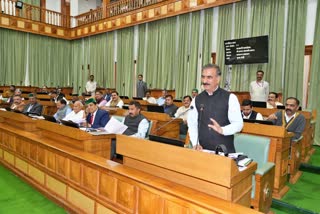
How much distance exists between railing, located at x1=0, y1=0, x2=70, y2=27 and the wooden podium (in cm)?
1094

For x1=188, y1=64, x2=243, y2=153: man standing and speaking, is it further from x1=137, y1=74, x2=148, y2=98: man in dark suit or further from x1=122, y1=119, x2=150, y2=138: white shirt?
x1=137, y1=74, x2=148, y2=98: man in dark suit

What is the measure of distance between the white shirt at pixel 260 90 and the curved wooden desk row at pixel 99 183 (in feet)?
15.7

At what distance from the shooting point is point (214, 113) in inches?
86.5

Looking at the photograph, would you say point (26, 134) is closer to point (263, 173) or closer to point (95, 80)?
point (263, 173)

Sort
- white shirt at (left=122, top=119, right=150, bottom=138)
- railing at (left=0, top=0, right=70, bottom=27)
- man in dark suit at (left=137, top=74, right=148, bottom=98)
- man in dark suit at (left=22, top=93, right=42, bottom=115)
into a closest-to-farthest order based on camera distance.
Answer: white shirt at (left=122, top=119, right=150, bottom=138) → man in dark suit at (left=22, top=93, right=42, bottom=115) → man in dark suit at (left=137, top=74, right=148, bottom=98) → railing at (left=0, top=0, right=70, bottom=27)

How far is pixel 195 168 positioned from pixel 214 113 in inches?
25.8

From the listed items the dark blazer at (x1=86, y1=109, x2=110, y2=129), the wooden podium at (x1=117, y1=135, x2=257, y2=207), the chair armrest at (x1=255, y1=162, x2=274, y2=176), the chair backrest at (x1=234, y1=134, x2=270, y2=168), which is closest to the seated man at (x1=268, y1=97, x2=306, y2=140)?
the chair backrest at (x1=234, y1=134, x2=270, y2=168)

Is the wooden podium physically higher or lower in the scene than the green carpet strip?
higher

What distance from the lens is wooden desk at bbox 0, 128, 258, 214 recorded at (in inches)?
65.3

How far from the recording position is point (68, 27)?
12.4m

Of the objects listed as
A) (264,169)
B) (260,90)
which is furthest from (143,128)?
(260,90)

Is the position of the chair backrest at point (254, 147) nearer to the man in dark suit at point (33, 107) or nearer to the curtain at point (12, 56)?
the man in dark suit at point (33, 107)

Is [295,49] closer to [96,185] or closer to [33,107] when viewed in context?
[96,185]

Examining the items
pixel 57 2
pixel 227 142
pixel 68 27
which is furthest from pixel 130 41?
pixel 227 142
